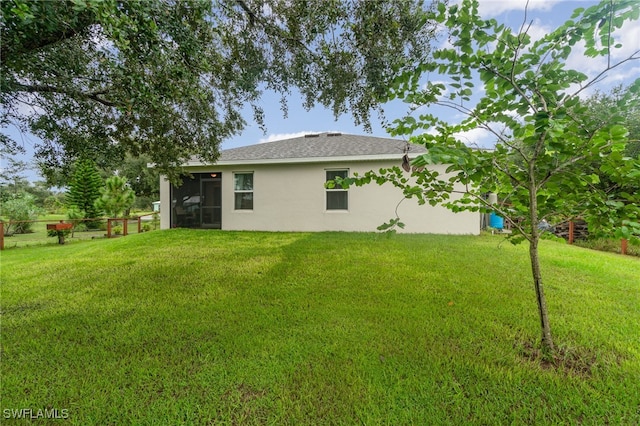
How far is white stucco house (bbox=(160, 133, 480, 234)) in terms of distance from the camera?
8930mm

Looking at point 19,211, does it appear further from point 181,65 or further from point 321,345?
point 321,345

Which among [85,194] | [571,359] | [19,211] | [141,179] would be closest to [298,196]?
[571,359]

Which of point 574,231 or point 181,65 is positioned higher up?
point 181,65

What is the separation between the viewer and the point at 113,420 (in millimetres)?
1761

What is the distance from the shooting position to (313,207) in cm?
965

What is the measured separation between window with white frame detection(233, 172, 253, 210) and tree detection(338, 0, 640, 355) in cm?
840

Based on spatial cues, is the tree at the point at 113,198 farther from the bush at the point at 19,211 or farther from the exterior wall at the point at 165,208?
the exterior wall at the point at 165,208

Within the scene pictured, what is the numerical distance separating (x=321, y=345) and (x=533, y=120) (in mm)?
2578

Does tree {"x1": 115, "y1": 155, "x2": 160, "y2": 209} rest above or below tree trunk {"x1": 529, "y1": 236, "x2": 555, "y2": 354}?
above

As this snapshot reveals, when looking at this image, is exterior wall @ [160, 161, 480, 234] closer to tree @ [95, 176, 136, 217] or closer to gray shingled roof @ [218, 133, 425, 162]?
gray shingled roof @ [218, 133, 425, 162]

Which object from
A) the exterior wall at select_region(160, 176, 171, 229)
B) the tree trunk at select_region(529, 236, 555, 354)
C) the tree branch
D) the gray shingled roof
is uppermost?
the gray shingled roof

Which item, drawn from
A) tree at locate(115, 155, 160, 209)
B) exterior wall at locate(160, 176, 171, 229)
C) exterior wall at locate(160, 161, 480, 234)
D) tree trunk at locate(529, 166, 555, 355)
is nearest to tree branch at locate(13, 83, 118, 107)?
tree trunk at locate(529, 166, 555, 355)

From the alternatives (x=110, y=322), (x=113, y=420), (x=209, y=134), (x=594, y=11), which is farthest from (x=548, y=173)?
(x=209, y=134)

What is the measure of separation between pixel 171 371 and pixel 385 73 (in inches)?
169
